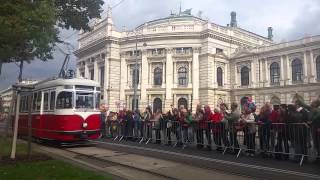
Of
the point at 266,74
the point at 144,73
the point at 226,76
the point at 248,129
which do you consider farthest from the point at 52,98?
the point at 226,76

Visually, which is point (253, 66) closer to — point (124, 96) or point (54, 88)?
point (124, 96)

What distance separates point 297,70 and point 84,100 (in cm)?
4115

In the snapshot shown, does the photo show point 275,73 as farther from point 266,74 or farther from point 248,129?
point 248,129

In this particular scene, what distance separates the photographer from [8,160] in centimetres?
1025

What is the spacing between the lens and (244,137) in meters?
12.3

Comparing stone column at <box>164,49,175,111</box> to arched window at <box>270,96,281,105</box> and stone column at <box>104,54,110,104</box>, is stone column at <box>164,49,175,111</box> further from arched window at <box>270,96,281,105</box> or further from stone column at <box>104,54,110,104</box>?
arched window at <box>270,96,281,105</box>

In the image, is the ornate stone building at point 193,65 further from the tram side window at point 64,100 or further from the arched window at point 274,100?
the tram side window at point 64,100

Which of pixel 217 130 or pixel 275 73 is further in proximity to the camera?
pixel 275 73

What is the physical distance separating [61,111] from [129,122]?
4.43 metres

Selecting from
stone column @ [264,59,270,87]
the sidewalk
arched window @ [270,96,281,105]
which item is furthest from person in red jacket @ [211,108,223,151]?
stone column @ [264,59,270,87]

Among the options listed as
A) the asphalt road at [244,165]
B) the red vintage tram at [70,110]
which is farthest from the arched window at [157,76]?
the asphalt road at [244,165]

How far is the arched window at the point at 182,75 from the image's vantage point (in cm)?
5833

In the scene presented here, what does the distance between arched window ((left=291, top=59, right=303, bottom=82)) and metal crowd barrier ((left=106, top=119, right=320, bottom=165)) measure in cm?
3811

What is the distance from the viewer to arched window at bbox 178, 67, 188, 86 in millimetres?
58328
